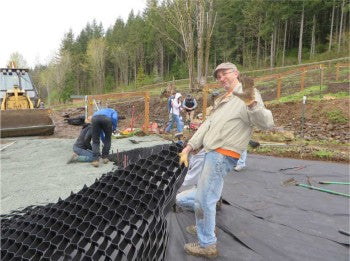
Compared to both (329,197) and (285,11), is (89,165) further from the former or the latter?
(285,11)

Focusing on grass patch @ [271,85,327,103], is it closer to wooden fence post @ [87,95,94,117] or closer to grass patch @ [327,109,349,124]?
grass patch @ [327,109,349,124]

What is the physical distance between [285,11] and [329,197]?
39.6m

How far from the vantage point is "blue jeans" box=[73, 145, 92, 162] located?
22.3 feet

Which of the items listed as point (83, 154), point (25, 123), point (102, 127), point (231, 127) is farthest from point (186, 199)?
point (25, 123)

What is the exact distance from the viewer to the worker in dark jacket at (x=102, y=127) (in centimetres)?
636

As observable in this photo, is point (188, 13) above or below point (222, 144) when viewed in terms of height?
above

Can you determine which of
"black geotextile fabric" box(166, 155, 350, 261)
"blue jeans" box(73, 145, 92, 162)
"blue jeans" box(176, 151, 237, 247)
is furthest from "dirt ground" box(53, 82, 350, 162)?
"blue jeans" box(176, 151, 237, 247)

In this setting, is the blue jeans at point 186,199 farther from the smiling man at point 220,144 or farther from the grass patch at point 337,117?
the grass patch at point 337,117

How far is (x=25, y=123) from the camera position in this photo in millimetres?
10211

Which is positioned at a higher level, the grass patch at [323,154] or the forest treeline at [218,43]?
the forest treeline at [218,43]

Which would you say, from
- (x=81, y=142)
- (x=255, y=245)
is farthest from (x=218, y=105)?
(x=81, y=142)

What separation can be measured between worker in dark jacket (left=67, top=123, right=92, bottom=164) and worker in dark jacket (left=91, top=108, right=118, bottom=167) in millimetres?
236

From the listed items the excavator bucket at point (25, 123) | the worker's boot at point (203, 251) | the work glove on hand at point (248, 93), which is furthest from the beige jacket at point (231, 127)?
the excavator bucket at point (25, 123)

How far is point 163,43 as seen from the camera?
182ft
